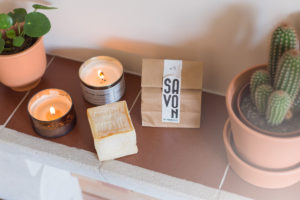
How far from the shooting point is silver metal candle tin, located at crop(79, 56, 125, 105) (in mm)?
1040

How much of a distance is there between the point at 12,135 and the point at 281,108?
0.70m

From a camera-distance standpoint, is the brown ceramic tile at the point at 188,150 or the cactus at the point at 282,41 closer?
the cactus at the point at 282,41

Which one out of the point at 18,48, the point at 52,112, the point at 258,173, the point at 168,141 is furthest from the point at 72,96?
the point at 258,173

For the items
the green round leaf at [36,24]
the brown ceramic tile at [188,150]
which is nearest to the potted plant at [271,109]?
the brown ceramic tile at [188,150]

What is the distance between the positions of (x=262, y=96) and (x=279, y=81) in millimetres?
48

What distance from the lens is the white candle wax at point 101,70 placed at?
108cm

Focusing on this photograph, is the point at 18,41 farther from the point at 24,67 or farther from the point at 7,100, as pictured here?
the point at 7,100

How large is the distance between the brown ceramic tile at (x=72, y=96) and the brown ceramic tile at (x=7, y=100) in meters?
0.02

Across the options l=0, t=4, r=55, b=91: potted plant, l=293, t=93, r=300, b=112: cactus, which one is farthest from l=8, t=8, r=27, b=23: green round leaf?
l=293, t=93, r=300, b=112: cactus

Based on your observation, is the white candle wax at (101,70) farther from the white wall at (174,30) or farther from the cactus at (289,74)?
the cactus at (289,74)

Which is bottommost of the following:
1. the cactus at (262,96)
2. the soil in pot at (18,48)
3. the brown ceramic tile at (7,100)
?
the brown ceramic tile at (7,100)

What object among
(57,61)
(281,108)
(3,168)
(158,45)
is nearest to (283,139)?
(281,108)

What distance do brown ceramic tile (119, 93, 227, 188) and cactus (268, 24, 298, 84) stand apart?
30 centimetres

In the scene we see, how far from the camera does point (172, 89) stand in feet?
3.18
